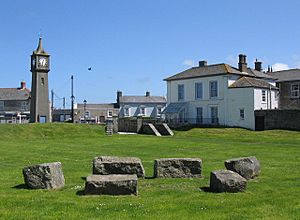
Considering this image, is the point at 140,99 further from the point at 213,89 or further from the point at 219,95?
the point at 219,95

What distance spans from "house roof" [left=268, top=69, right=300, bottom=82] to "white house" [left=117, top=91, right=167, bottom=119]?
3813cm

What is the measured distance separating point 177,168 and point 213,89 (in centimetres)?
4294

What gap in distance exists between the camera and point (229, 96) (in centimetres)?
5369

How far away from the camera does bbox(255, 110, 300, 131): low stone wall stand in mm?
47938

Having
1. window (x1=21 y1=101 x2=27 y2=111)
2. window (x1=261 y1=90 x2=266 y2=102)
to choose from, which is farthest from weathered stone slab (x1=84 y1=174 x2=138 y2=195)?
window (x1=21 y1=101 x2=27 y2=111)

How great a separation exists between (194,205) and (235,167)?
4.27 metres

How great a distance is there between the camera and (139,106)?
97875mm

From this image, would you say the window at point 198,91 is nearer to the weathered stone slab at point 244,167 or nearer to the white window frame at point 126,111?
the white window frame at point 126,111

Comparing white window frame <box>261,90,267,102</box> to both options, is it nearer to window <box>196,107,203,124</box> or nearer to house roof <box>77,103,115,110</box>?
window <box>196,107,203,124</box>

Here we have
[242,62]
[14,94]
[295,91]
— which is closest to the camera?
[242,62]

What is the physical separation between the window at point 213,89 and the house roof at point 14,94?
161ft

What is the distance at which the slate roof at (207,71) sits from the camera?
54.7 meters

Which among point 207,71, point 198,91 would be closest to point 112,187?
point 198,91

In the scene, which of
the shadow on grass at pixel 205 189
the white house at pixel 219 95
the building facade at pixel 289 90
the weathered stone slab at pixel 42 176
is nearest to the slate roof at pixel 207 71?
the white house at pixel 219 95
